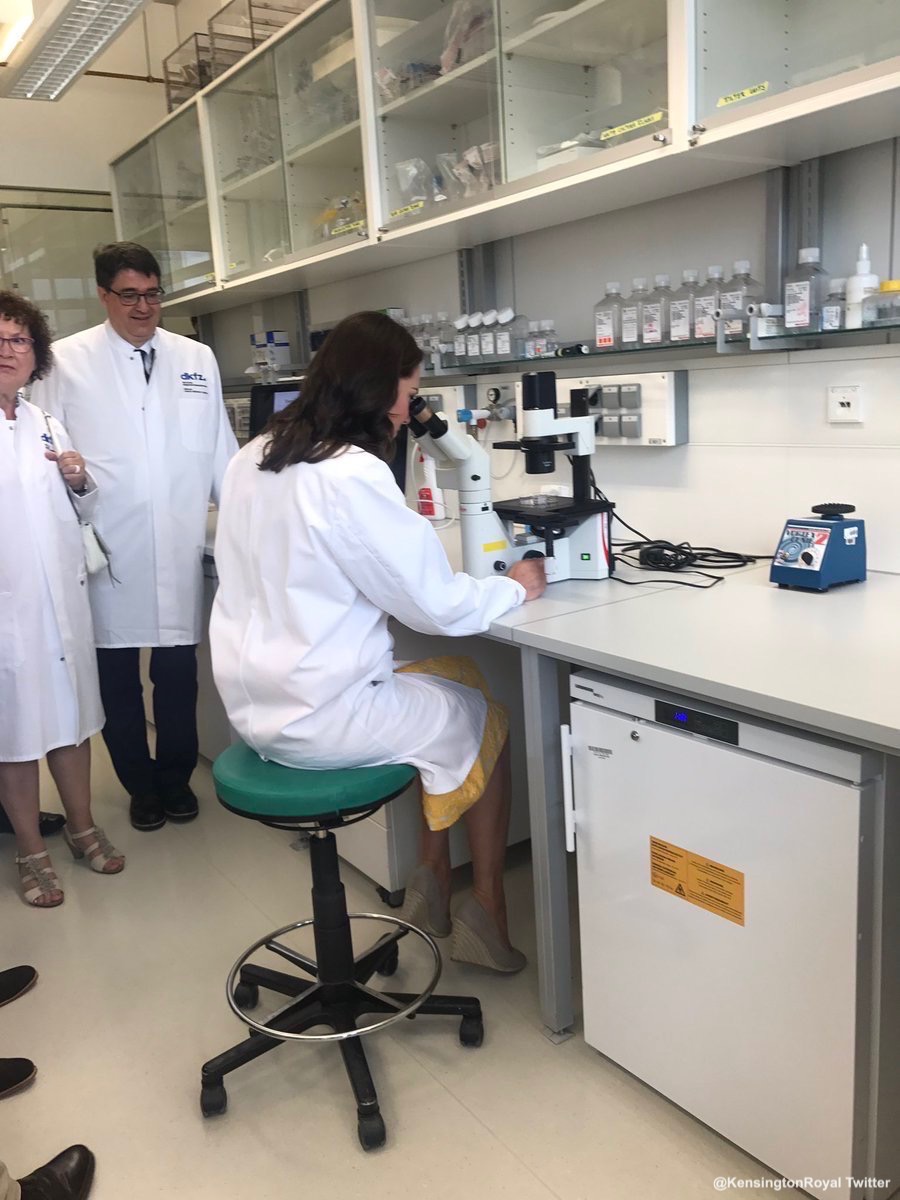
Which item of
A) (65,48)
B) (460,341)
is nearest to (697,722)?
(460,341)

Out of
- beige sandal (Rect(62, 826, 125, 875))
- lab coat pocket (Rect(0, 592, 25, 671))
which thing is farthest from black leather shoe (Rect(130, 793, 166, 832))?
lab coat pocket (Rect(0, 592, 25, 671))

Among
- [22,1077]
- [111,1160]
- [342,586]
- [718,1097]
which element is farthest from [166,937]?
[718,1097]

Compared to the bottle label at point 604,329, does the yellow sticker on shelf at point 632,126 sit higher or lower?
higher

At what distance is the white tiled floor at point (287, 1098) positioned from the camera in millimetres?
1497

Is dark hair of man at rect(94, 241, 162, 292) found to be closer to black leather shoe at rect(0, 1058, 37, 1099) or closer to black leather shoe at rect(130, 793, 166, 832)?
black leather shoe at rect(130, 793, 166, 832)

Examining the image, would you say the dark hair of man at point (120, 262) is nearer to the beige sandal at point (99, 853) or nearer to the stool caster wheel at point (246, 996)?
the beige sandal at point (99, 853)

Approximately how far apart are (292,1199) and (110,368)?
6.88 feet

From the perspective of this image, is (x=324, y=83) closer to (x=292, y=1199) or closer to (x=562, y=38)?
(x=562, y=38)

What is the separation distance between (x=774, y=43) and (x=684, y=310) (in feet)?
1.71

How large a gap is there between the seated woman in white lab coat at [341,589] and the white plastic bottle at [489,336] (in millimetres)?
996

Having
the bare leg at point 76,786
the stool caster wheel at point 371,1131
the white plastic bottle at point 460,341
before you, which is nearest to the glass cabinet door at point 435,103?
the white plastic bottle at point 460,341

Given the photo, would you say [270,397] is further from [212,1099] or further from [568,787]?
[212,1099]

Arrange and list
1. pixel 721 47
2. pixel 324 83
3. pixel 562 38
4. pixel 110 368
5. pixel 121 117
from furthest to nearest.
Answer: pixel 121 117 < pixel 324 83 < pixel 110 368 < pixel 562 38 < pixel 721 47

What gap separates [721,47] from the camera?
173 centimetres
